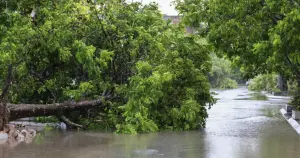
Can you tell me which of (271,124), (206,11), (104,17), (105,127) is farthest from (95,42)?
(271,124)

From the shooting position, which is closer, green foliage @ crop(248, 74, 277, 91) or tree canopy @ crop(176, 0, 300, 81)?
tree canopy @ crop(176, 0, 300, 81)

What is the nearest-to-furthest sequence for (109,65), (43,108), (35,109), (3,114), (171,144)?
(171,144)
(3,114)
(35,109)
(43,108)
(109,65)

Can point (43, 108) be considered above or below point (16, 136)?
above

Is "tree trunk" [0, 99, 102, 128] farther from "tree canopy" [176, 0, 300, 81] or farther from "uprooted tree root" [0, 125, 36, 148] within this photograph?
"tree canopy" [176, 0, 300, 81]

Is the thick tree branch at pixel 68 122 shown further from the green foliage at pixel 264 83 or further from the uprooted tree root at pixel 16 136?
the green foliage at pixel 264 83

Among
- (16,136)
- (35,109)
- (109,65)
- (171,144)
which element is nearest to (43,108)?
(35,109)

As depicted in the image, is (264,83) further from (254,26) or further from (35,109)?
(35,109)

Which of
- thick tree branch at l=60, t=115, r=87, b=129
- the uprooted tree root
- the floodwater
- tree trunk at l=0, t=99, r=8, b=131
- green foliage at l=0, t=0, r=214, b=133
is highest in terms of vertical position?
green foliage at l=0, t=0, r=214, b=133

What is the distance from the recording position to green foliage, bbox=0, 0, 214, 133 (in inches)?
486

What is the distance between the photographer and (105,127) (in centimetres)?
1313

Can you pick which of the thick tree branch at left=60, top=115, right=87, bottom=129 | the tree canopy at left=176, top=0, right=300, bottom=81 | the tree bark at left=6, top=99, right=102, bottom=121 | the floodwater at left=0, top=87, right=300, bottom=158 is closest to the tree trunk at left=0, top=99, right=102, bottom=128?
the tree bark at left=6, top=99, right=102, bottom=121

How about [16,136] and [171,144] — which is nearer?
[171,144]

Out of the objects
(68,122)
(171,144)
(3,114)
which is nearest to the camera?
(171,144)

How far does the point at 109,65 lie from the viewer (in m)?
13.8
